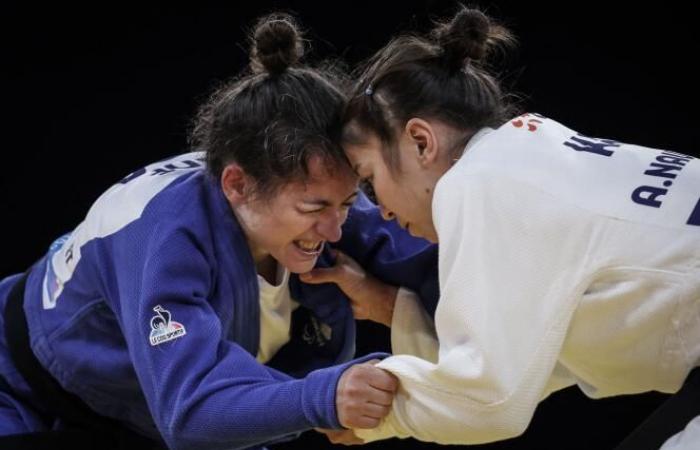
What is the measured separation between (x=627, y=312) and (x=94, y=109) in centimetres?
201

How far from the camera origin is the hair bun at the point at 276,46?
2338 mm

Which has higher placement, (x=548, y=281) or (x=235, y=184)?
(x=548, y=281)

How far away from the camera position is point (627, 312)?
1.84 m

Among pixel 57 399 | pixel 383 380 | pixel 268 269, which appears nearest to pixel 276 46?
pixel 268 269

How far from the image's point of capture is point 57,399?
2.50 meters

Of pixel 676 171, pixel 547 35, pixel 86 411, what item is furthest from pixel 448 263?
pixel 547 35

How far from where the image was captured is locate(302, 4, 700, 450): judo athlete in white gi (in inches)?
71.4

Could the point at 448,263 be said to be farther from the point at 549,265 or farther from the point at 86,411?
the point at 86,411

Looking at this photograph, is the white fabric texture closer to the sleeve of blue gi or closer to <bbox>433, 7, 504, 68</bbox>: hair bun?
the sleeve of blue gi

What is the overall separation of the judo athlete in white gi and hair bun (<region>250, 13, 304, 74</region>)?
1.72 feet

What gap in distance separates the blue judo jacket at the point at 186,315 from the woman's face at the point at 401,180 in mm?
305

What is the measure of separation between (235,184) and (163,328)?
39cm

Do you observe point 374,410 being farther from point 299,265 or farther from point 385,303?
point 385,303

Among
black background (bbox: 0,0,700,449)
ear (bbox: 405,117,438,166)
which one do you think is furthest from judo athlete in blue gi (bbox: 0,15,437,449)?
black background (bbox: 0,0,700,449)
